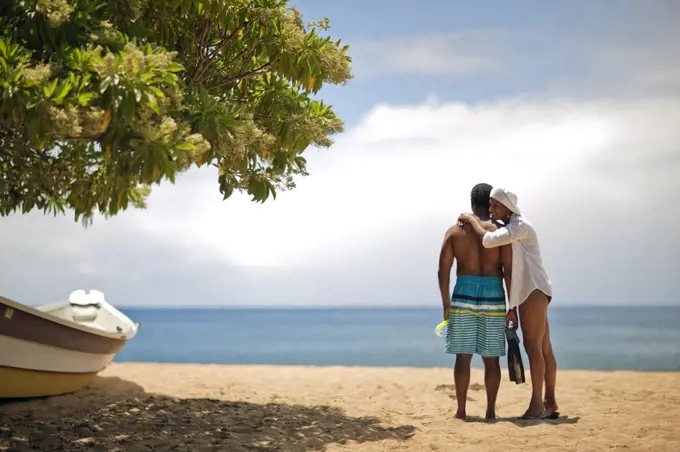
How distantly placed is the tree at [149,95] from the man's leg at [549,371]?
11.2 ft

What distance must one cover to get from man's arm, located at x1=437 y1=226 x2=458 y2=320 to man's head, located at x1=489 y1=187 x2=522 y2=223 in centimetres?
44

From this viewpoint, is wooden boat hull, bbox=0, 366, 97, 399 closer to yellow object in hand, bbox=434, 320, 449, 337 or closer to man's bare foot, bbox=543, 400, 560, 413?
yellow object in hand, bbox=434, 320, 449, 337

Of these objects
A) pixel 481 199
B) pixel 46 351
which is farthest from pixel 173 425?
pixel 481 199

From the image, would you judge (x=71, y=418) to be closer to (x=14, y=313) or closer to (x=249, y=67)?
(x=14, y=313)

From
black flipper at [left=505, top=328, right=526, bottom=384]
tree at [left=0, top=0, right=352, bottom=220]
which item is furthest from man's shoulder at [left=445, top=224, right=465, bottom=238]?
tree at [left=0, top=0, right=352, bottom=220]

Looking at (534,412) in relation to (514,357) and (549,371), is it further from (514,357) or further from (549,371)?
(514,357)

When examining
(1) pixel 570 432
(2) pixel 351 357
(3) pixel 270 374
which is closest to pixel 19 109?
(1) pixel 570 432

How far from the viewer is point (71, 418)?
8250 mm

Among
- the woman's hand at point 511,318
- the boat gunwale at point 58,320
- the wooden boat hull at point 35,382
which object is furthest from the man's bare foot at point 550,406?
the wooden boat hull at point 35,382

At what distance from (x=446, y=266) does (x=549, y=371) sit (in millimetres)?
1676

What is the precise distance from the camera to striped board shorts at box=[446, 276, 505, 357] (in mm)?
7445

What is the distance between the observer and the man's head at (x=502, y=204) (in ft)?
24.1

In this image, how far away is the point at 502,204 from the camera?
7398 millimetres

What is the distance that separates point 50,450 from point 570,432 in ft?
16.4
